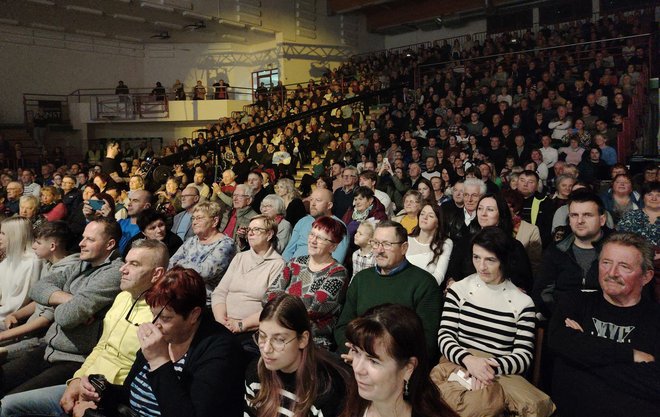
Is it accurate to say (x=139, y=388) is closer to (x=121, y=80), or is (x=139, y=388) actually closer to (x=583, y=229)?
(x=583, y=229)

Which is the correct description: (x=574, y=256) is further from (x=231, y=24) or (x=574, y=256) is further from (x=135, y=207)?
(x=231, y=24)

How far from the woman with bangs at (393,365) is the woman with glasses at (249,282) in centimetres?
165

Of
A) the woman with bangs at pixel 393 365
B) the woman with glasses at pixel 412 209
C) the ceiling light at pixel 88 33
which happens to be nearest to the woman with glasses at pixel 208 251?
the woman with glasses at pixel 412 209

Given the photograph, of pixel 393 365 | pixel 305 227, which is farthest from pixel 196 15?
pixel 393 365

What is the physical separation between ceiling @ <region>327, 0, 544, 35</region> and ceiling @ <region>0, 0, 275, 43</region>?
131 inches

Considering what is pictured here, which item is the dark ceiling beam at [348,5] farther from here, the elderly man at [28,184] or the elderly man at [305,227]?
the elderly man at [305,227]

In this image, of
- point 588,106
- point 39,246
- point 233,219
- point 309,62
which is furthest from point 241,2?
point 39,246

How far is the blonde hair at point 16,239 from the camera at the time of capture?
3.34m

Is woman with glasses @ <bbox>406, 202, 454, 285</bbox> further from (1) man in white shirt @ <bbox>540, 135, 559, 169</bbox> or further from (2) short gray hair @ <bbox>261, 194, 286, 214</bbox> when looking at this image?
(1) man in white shirt @ <bbox>540, 135, 559, 169</bbox>

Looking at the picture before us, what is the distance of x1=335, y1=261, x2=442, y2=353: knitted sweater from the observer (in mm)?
2619

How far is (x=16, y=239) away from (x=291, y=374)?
2.54 m

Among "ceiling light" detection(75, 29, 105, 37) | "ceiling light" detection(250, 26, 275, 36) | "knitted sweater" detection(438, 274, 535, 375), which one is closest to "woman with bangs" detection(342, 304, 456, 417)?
"knitted sweater" detection(438, 274, 535, 375)

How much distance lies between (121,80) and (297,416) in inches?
727

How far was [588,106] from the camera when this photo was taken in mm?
8469
